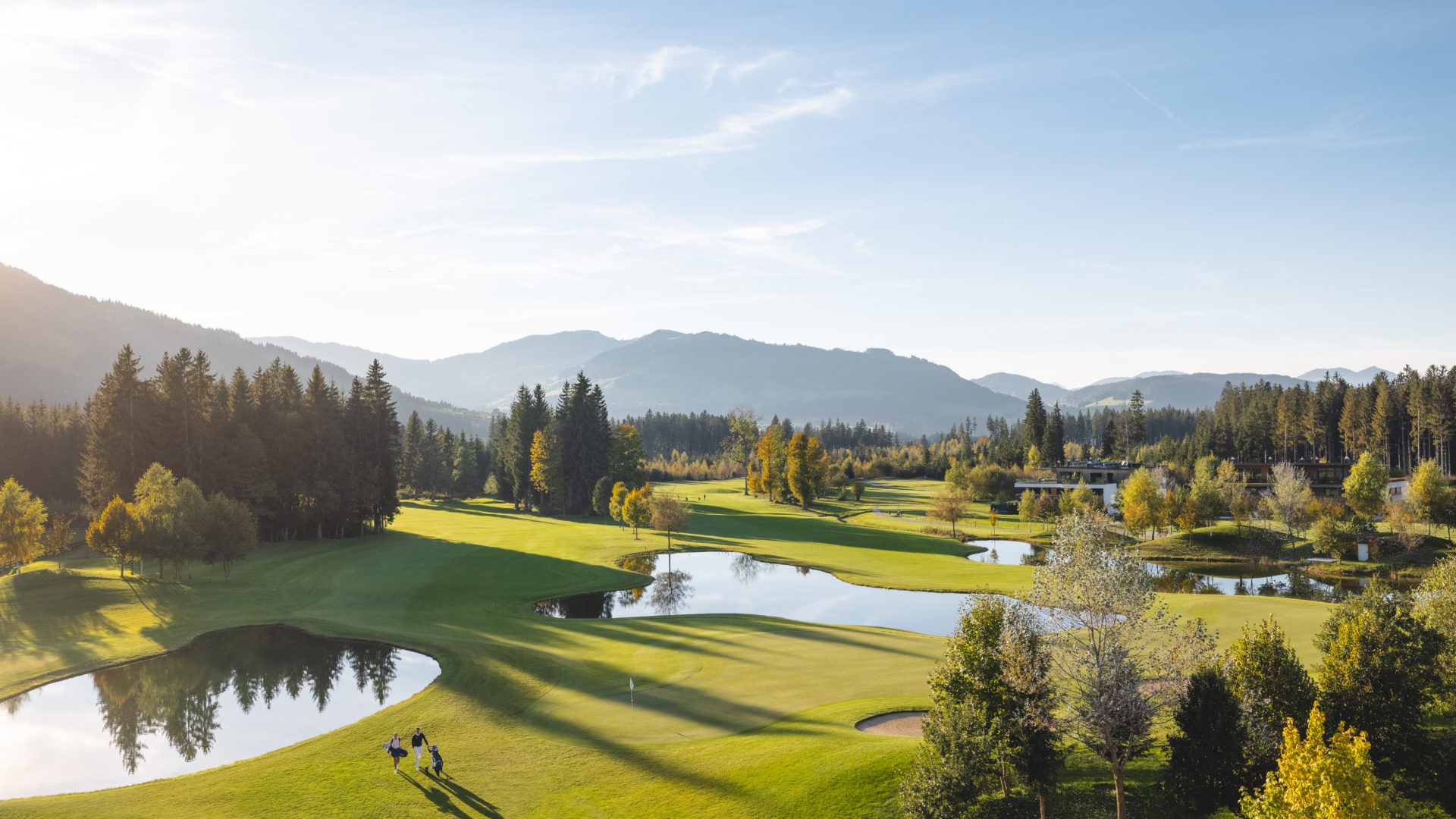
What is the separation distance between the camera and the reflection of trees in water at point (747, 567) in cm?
6875

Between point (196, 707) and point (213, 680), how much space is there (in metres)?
3.93

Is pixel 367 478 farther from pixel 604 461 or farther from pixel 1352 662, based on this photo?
pixel 1352 662

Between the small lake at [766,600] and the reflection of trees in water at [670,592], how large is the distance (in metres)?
0.06

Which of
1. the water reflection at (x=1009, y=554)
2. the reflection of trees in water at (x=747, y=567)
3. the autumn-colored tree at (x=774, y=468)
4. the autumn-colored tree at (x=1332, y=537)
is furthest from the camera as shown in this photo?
the autumn-colored tree at (x=774, y=468)

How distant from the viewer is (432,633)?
145 feet

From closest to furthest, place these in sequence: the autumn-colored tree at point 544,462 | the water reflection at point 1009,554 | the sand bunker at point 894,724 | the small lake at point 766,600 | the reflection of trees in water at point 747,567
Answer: the sand bunker at point 894,724, the small lake at point 766,600, the reflection of trees in water at point 747,567, the water reflection at point 1009,554, the autumn-colored tree at point 544,462

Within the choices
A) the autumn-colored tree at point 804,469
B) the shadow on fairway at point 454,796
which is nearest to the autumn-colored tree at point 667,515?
the autumn-colored tree at point 804,469

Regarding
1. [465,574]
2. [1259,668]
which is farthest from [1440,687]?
[465,574]

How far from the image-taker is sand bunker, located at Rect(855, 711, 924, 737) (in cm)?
2673

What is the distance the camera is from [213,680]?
36.8 metres

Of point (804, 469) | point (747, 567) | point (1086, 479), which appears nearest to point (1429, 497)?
point (1086, 479)

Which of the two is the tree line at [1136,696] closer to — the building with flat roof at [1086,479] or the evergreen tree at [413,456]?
the building with flat roof at [1086,479]

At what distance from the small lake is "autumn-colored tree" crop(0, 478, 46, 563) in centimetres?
3991

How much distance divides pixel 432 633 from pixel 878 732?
2860 cm
